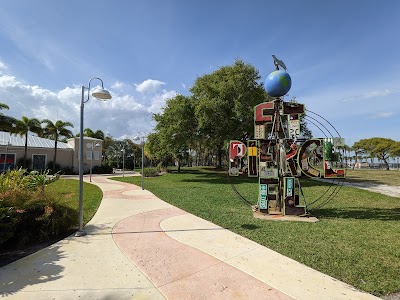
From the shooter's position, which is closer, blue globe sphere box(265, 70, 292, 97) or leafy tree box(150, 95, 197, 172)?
blue globe sphere box(265, 70, 292, 97)

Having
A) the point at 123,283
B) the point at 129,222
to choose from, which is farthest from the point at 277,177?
the point at 123,283

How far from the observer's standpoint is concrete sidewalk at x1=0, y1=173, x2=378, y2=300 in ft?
12.0

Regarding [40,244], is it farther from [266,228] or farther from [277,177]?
[277,177]

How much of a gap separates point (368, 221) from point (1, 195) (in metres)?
10.4

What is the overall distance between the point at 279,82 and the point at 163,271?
23.3 feet

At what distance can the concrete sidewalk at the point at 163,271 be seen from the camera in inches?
144

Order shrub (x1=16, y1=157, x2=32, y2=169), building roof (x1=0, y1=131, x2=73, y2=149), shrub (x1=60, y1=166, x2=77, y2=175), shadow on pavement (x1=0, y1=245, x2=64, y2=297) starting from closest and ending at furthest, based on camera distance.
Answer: shadow on pavement (x1=0, y1=245, x2=64, y2=297)
shrub (x1=16, y1=157, x2=32, y2=169)
building roof (x1=0, y1=131, x2=73, y2=149)
shrub (x1=60, y1=166, x2=77, y2=175)

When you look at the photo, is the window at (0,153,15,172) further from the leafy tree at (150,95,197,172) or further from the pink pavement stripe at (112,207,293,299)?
the pink pavement stripe at (112,207,293,299)

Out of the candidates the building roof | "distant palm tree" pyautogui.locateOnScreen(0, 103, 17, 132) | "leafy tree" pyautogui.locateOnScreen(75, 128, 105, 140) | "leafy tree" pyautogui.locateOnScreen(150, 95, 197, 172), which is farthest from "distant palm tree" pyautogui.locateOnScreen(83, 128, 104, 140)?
"leafy tree" pyautogui.locateOnScreen(150, 95, 197, 172)

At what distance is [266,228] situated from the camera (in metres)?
7.00

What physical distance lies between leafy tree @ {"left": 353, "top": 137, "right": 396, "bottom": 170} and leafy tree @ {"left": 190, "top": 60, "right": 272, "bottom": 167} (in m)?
51.2

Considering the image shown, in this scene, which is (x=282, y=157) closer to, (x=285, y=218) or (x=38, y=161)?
(x=285, y=218)

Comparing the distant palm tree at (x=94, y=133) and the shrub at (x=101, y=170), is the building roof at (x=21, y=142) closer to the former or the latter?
the shrub at (x=101, y=170)

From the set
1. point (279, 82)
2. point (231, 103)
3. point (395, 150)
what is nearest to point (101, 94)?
point (279, 82)
